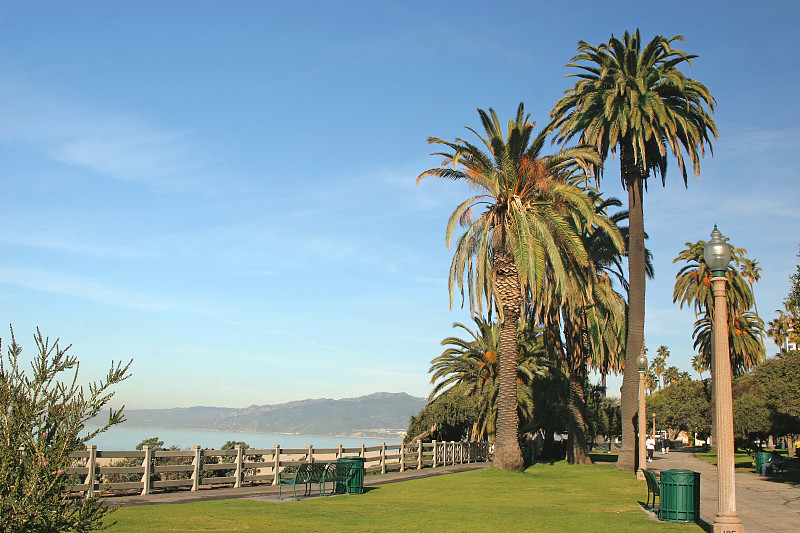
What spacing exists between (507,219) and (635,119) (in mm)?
8606

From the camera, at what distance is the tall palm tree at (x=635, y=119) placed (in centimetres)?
3297

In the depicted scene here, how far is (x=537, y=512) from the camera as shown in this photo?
54.6 ft

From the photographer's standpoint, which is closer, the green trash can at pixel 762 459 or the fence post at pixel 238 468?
the fence post at pixel 238 468

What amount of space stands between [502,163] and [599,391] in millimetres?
24785

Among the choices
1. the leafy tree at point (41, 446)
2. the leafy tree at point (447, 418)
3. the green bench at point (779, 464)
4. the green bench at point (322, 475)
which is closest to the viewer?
the leafy tree at point (41, 446)

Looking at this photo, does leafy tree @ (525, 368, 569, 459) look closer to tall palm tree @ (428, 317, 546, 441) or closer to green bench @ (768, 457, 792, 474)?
tall palm tree @ (428, 317, 546, 441)

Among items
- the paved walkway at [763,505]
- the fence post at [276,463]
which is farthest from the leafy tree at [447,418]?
the fence post at [276,463]

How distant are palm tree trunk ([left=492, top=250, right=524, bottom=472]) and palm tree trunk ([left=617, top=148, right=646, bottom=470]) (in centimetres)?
677

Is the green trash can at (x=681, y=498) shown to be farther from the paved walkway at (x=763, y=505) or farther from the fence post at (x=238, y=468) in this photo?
the fence post at (x=238, y=468)

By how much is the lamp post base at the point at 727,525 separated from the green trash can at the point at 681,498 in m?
3.17

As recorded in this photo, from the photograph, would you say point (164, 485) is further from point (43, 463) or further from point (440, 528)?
point (43, 463)

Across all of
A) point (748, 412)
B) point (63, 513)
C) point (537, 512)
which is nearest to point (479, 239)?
point (537, 512)

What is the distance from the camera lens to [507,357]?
30.7m

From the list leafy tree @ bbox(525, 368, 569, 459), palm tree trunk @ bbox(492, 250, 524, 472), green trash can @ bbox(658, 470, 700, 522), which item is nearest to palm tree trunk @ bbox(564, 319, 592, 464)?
leafy tree @ bbox(525, 368, 569, 459)
